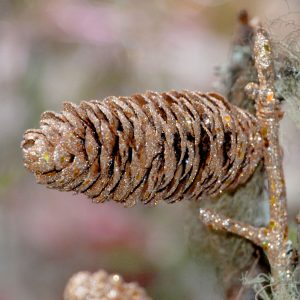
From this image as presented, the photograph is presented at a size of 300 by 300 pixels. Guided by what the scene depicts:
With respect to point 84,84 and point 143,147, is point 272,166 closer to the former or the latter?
point 143,147

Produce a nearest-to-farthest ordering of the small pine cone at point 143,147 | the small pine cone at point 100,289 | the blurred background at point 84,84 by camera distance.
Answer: the small pine cone at point 143,147
the small pine cone at point 100,289
the blurred background at point 84,84

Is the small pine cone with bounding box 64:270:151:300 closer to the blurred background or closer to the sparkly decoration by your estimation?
the sparkly decoration

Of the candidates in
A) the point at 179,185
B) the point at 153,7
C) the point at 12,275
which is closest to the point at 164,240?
the point at 12,275

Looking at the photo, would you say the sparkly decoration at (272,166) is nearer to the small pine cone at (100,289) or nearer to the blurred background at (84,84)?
the small pine cone at (100,289)

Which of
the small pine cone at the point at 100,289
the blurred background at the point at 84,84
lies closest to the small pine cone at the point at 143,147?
the small pine cone at the point at 100,289

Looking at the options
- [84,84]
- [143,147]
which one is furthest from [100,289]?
[84,84]

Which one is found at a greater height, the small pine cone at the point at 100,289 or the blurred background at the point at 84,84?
the blurred background at the point at 84,84

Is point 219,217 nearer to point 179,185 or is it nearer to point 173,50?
point 179,185
